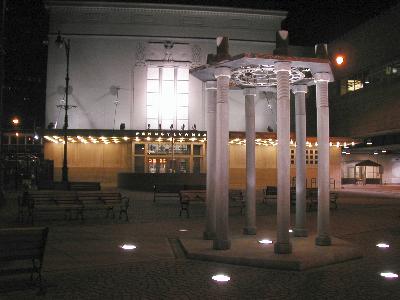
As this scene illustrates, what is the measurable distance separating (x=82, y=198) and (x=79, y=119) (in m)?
26.5

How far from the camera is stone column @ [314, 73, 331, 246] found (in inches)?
443

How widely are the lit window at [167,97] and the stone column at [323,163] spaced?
107 ft

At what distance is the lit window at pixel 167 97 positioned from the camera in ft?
145

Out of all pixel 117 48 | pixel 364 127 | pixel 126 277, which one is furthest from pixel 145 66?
pixel 126 277

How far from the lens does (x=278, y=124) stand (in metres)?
10.3

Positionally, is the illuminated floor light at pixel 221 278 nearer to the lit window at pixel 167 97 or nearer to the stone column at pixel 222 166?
the stone column at pixel 222 166

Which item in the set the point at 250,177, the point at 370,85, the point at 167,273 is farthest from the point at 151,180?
the point at 167,273

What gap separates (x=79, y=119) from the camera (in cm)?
4250

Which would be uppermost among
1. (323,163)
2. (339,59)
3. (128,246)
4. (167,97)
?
(167,97)

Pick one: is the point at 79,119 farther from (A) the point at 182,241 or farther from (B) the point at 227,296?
(B) the point at 227,296

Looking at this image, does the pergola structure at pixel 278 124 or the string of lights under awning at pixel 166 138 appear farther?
the string of lights under awning at pixel 166 138

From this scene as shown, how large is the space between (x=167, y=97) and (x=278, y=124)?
1368 inches

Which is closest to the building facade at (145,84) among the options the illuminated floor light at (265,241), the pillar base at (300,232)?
the pillar base at (300,232)

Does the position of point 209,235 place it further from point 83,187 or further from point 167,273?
point 83,187
